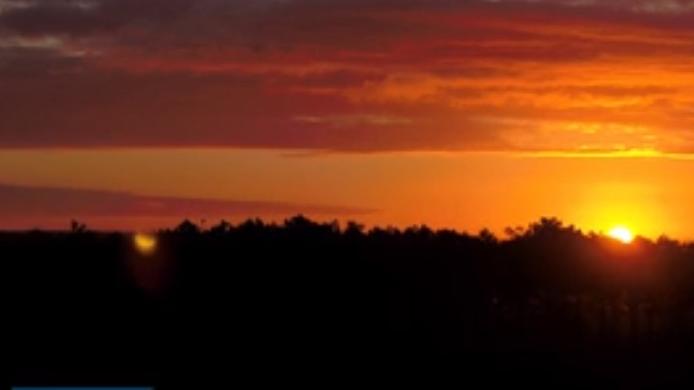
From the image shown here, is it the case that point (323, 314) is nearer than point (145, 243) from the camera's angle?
Yes

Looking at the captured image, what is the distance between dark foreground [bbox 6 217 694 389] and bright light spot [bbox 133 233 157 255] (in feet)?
0.41

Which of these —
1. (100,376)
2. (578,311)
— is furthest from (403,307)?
(100,376)

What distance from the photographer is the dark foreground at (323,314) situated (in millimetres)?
25484

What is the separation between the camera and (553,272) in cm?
3241

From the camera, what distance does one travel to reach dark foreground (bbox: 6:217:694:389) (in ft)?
83.6

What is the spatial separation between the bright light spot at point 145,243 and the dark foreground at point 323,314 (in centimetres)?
13

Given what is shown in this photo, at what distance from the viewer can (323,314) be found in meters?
27.7

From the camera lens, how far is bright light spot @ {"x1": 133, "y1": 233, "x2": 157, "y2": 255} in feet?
97.8

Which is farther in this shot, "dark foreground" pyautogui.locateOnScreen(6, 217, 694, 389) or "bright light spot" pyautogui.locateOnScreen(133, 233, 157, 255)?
"bright light spot" pyautogui.locateOnScreen(133, 233, 157, 255)

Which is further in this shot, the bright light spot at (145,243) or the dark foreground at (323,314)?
the bright light spot at (145,243)

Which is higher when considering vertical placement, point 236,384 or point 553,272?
point 553,272

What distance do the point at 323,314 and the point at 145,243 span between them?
165 inches

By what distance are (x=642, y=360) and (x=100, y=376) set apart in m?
9.74

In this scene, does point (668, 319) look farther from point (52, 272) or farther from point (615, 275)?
point (52, 272)
